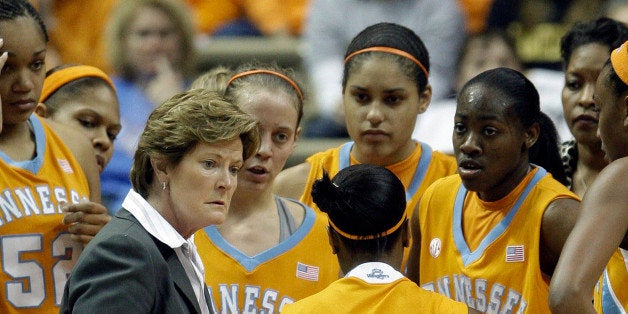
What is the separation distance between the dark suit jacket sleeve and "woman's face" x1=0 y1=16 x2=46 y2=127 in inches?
48.5

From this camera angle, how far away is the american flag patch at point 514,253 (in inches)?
147

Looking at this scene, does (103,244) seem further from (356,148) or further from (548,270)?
(356,148)

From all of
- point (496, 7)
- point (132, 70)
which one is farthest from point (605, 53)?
point (132, 70)

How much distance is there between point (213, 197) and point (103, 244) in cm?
41

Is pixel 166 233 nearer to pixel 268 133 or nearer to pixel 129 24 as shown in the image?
pixel 268 133

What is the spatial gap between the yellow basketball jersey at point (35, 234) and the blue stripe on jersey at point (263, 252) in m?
0.52

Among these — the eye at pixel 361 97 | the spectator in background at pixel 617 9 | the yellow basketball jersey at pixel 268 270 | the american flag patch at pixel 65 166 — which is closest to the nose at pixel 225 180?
the yellow basketball jersey at pixel 268 270

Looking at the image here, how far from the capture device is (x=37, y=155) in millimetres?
4125

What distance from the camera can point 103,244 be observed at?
2898 mm

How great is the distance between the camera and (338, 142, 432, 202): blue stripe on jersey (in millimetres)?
4500

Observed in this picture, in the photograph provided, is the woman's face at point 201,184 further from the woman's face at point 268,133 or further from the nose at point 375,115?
the nose at point 375,115

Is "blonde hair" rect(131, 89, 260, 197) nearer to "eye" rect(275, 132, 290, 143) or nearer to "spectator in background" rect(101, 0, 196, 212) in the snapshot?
"eye" rect(275, 132, 290, 143)

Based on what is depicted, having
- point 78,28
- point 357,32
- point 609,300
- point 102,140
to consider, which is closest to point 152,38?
point 78,28

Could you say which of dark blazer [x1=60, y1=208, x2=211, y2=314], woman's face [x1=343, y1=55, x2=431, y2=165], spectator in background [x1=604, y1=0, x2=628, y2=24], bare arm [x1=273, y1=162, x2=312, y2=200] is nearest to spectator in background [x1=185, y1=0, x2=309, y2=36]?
spectator in background [x1=604, y1=0, x2=628, y2=24]
